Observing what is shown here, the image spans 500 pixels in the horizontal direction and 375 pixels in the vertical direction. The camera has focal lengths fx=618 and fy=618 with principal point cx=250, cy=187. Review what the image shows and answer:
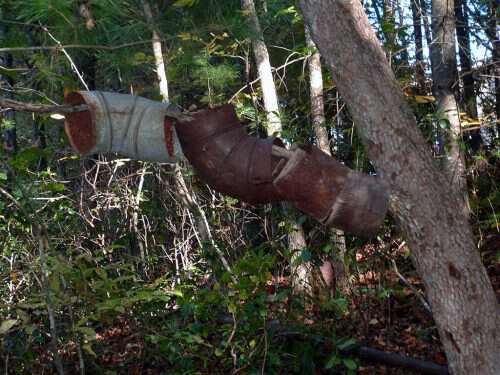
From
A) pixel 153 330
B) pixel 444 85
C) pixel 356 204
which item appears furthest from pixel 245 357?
pixel 444 85

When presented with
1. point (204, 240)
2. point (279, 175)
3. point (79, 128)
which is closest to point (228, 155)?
point (279, 175)

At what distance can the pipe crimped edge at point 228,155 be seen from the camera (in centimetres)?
249

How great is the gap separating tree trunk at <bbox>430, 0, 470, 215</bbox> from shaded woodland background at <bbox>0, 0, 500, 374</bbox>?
7 centimetres

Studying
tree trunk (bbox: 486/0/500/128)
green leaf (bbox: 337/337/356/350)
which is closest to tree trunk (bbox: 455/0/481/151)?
tree trunk (bbox: 486/0/500/128)

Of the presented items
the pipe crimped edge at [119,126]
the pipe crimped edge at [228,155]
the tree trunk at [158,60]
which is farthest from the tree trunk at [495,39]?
the pipe crimped edge at [119,126]

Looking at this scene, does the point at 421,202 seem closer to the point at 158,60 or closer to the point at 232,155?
the point at 232,155

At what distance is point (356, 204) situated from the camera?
244 centimetres

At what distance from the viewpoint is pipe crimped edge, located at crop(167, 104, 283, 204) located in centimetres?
249

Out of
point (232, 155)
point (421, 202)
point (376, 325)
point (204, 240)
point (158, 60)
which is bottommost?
point (376, 325)

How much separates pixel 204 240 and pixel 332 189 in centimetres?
316

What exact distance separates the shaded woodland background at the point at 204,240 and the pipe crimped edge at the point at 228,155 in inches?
60.5

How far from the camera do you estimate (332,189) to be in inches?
96.0

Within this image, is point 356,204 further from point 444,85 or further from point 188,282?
point 444,85

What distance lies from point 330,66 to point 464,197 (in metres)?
3.72
